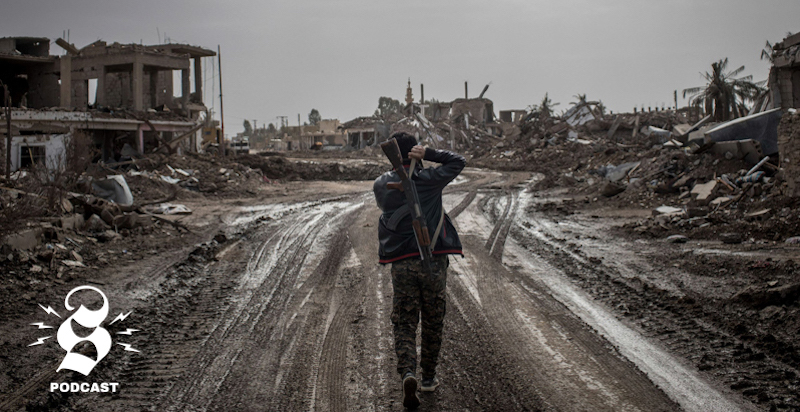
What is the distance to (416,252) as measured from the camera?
4234 millimetres

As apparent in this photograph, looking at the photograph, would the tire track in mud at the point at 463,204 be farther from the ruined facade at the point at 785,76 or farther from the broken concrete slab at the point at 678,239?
the ruined facade at the point at 785,76

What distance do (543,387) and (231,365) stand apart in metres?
2.49

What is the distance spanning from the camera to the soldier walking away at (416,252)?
4.25 meters

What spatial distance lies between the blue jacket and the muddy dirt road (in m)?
1.05

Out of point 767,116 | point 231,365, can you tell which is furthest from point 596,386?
point 767,116

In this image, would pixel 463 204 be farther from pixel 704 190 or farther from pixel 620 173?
pixel 620 173

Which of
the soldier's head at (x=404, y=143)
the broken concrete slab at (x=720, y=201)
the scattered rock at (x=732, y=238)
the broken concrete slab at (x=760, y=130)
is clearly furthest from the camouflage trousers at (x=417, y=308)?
the broken concrete slab at (x=760, y=130)

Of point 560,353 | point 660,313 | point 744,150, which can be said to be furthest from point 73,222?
point 744,150

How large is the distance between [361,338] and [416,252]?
170 centimetres

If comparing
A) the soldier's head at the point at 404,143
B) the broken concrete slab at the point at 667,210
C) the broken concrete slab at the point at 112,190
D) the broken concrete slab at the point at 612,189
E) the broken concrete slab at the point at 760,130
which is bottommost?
the broken concrete slab at the point at 667,210

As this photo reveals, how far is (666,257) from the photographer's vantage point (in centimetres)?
909

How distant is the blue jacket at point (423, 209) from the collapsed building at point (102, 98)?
68.8ft

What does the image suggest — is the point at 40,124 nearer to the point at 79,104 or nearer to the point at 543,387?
the point at 79,104

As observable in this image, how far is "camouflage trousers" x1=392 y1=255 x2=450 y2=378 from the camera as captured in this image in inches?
167
